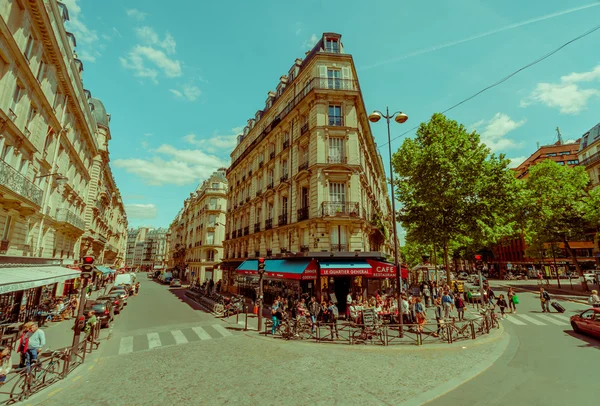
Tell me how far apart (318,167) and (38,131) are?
16.9m

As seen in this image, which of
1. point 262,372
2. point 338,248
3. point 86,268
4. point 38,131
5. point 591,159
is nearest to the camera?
point 262,372

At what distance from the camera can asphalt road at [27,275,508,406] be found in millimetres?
6957

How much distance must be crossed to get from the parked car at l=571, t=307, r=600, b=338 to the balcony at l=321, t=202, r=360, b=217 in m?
11.8

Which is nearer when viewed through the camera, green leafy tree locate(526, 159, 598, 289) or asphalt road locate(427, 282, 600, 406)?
asphalt road locate(427, 282, 600, 406)

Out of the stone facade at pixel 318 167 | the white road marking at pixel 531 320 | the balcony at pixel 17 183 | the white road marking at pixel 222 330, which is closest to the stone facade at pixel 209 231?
the stone facade at pixel 318 167

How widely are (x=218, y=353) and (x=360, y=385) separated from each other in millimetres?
5649

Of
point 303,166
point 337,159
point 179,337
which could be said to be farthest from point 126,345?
point 337,159

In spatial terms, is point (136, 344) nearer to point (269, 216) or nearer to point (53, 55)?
point (269, 216)

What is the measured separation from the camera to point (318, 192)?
20250 mm

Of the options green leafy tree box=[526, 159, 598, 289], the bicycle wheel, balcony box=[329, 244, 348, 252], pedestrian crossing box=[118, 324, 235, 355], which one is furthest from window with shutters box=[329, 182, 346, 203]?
green leafy tree box=[526, 159, 598, 289]

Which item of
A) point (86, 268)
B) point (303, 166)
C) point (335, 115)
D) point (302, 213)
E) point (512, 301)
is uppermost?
point (335, 115)

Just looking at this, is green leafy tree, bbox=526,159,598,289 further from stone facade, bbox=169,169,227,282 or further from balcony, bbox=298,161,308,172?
stone facade, bbox=169,169,227,282

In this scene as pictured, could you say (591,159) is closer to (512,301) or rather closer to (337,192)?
(512,301)

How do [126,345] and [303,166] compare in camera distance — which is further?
[303,166]
